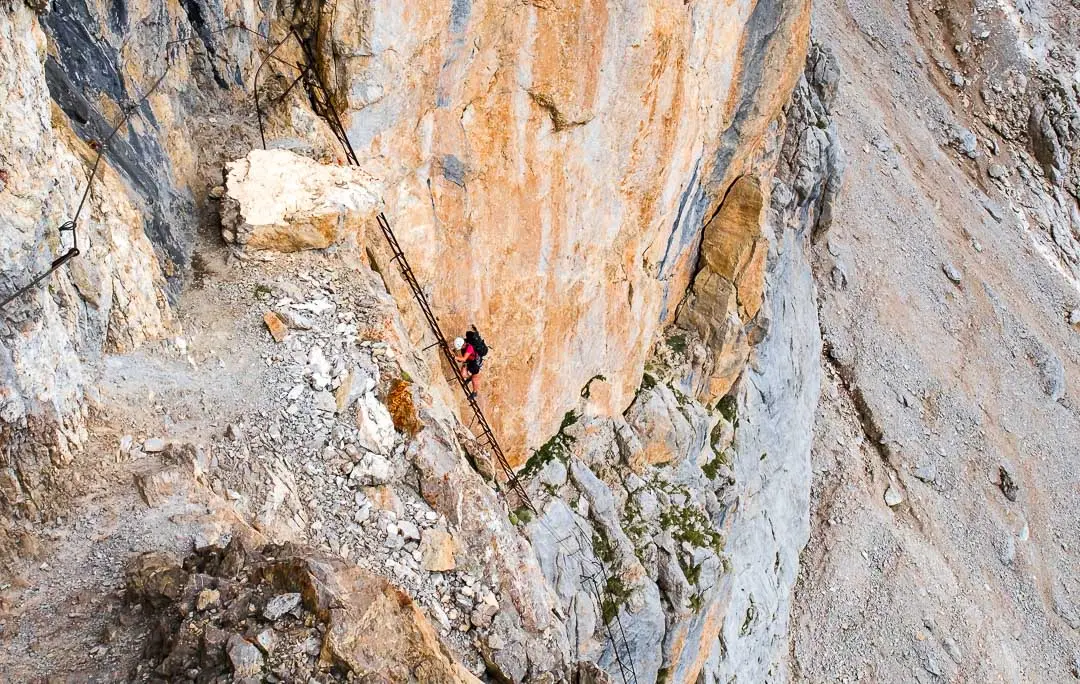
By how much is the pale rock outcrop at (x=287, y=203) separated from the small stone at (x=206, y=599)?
5.77 metres

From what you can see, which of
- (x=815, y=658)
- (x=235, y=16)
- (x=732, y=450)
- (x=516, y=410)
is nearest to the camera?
(x=235, y=16)

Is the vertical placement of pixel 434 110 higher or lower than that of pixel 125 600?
higher

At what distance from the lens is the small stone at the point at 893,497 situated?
1258 inches

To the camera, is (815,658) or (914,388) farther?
(914,388)

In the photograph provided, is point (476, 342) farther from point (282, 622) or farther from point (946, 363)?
point (946, 363)

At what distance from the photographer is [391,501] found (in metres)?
10.4

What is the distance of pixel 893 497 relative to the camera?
32000mm

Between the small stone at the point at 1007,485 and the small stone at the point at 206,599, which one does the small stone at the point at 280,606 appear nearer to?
the small stone at the point at 206,599

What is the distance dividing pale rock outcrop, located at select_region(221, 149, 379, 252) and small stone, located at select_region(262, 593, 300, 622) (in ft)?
19.4

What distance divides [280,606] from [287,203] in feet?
20.8

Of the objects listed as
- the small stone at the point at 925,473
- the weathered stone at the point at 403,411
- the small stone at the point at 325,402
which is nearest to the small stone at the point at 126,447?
the small stone at the point at 325,402

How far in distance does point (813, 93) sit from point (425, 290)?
2134 cm

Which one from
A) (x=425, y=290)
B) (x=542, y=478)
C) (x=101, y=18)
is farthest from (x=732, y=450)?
(x=101, y=18)

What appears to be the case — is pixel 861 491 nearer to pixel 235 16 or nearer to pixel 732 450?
pixel 732 450
